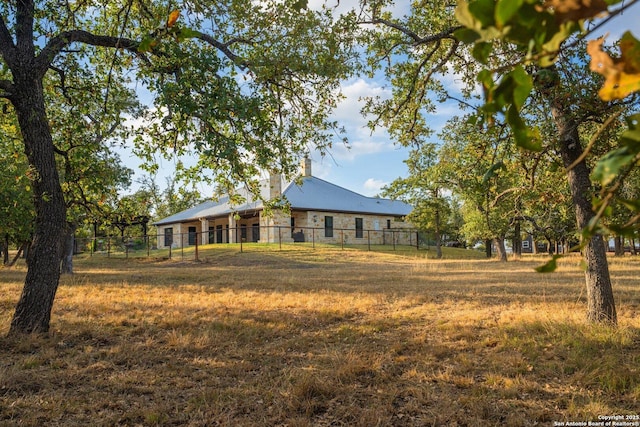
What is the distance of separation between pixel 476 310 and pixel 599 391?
3892 mm

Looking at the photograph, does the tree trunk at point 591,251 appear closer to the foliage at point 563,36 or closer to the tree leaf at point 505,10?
the foliage at point 563,36

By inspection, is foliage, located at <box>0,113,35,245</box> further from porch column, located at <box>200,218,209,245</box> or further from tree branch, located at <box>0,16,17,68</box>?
porch column, located at <box>200,218,209,245</box>

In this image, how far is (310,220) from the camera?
1214 inches

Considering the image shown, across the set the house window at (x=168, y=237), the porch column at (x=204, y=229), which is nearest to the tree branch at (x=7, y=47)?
the porch column at (x=204, y=229)

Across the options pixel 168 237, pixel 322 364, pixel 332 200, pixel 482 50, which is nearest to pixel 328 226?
pixel 332 200

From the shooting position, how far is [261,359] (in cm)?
503

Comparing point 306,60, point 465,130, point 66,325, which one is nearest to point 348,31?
point 306,60

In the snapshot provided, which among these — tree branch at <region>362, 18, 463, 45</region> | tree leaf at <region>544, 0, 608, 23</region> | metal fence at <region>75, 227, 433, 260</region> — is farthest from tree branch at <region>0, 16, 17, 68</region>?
metal fence at <region>75, 227, 433, 260</region>

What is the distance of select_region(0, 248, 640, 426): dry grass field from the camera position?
353 cm

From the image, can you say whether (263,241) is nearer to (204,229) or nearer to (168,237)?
(204,229)

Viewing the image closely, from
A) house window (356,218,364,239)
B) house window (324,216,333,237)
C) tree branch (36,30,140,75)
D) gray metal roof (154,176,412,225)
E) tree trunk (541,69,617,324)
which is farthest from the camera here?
house window (356,218,364,239)

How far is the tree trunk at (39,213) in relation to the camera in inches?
243

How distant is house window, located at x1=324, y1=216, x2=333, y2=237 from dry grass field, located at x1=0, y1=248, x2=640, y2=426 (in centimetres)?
2304

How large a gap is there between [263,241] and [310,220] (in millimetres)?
3927
